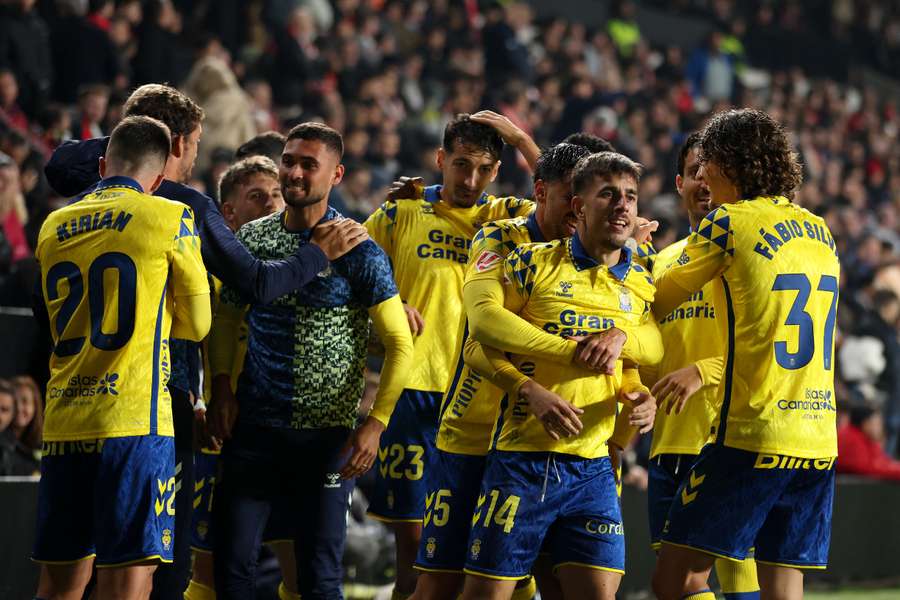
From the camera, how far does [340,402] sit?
5.47 meters

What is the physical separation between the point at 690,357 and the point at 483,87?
35.4ft

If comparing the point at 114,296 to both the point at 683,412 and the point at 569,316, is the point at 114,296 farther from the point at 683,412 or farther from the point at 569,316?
the point at 683,412

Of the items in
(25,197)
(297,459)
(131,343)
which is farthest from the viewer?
(25,197)

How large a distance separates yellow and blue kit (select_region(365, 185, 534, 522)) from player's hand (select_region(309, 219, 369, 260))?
0.99 metres

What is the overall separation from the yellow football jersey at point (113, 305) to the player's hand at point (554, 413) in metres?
1.32

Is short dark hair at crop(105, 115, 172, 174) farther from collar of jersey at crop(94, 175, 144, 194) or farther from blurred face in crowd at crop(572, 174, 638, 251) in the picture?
blurred face in crowd at crop(572, 174, 638, 251)

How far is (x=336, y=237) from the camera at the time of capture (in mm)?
5359

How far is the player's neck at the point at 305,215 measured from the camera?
5512 millimetres

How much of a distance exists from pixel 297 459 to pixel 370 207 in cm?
647

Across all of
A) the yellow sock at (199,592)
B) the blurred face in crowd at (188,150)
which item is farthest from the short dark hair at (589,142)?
the yellow sock at (199,592)

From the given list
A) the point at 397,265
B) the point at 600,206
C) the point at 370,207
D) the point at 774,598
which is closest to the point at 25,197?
the point at 370,207

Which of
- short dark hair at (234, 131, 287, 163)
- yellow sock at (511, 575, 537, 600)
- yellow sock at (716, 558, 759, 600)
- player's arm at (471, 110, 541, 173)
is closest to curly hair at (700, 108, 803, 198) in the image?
player's arm at (471, 110, 541, 173)

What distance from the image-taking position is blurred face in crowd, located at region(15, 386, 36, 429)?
23.0 feet

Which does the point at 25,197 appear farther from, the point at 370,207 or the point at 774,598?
the point at 774,598
